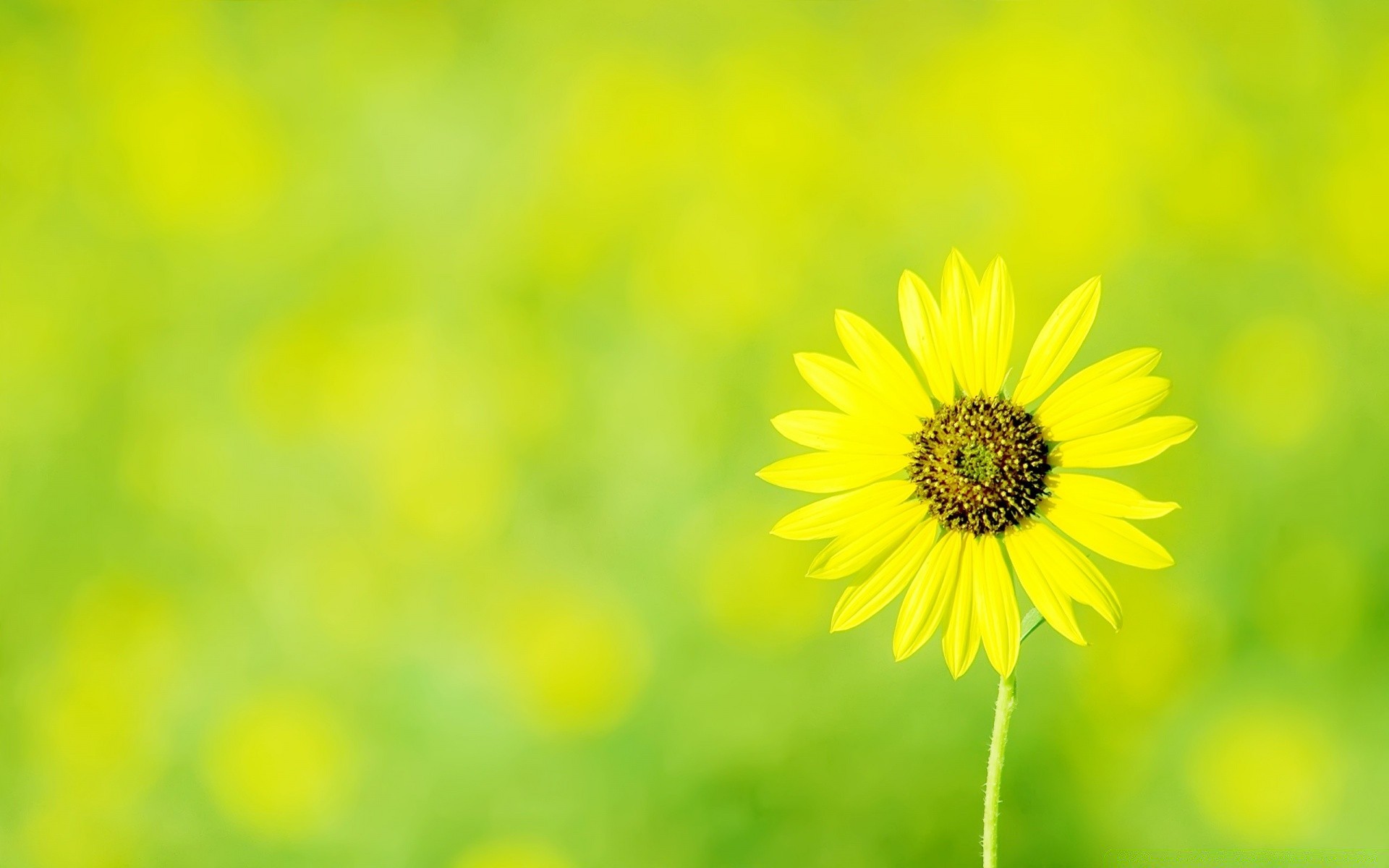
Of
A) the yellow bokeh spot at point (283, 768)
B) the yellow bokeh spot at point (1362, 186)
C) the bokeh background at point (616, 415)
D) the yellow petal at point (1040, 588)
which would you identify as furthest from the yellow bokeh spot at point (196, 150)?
the yellow bokeh spot at point (1362, 186)

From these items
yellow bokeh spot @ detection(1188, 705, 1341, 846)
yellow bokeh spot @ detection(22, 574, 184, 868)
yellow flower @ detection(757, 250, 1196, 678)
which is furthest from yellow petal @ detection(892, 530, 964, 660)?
yellow bokeh spot @ detection(22, 574, 184, 868)

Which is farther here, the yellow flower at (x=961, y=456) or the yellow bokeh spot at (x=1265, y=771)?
the yellow bokeh spot at (x=1265, y=771)

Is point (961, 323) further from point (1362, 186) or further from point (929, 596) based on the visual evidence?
point (1362, 186)

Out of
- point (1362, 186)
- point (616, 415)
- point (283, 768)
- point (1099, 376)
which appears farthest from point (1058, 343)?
point (283, 768)

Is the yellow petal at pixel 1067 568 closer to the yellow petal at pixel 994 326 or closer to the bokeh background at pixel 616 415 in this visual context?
the yellow petal at pixel 994 326

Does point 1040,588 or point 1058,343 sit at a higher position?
point 1058,343

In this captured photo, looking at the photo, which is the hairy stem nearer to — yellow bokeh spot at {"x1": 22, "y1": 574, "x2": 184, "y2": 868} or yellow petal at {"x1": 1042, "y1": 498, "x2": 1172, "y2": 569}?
yellow petal at {"x1": 1042, "y1": 498, "x2": 1172, "y2": 569}
